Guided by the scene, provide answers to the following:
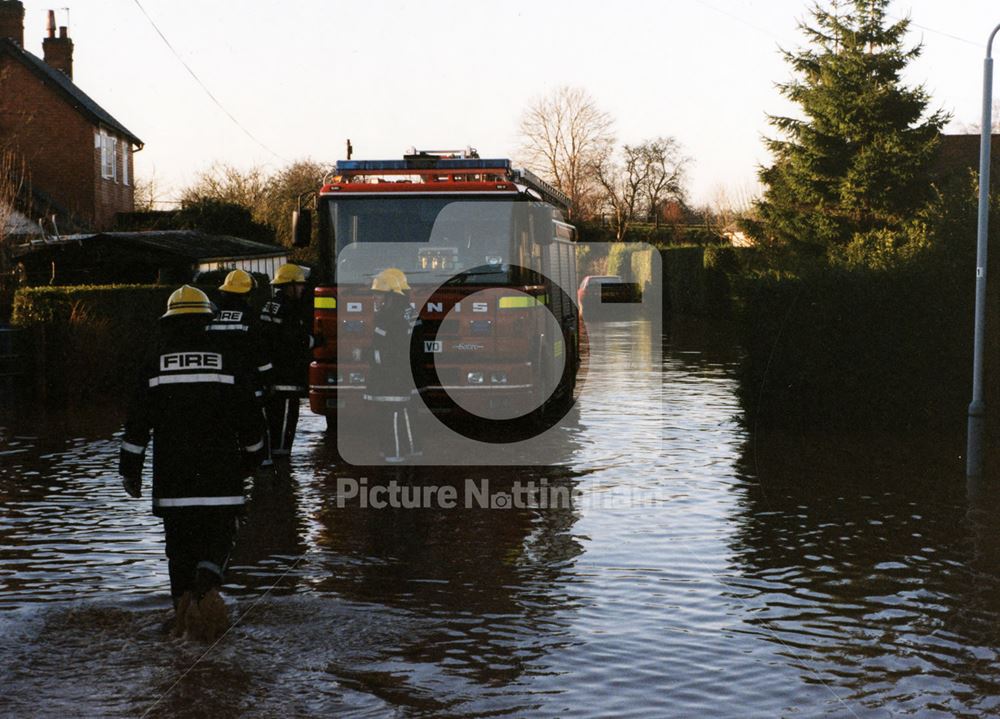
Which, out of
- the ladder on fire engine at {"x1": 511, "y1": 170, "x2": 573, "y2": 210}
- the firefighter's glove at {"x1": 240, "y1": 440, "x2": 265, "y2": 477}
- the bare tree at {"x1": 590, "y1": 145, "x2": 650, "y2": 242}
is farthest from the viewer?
the bare tree at {"x1": 590, "y1": 145, "x2": 650, "y2": 242}

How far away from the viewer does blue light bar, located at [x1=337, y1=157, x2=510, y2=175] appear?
14648mm

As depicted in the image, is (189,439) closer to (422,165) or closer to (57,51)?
(422,165)

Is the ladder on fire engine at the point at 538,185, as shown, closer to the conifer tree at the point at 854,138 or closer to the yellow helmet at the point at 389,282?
the yellow helmet at the point at 389,282

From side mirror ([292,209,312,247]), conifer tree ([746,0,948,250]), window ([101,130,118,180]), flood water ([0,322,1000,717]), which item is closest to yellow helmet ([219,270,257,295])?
flood water ([0,322,1000,717])

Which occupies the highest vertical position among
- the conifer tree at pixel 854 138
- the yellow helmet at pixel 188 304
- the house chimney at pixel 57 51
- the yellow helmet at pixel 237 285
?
the house chimney at pixel 57 51

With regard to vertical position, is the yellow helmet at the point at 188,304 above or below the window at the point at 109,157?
below

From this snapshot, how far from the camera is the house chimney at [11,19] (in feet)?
145

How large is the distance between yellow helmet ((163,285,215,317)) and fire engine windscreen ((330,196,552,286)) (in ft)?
23.7

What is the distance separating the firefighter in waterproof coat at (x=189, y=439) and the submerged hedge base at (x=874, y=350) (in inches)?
410

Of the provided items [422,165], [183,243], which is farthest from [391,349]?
A: [183,243]

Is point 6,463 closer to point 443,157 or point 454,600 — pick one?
point 443,157

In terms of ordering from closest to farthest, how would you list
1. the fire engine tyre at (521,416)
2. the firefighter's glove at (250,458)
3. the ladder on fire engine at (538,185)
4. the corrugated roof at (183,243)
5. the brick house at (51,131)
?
1. the firefighter's glove at (250,458)
2. the fire engine tyre at (521,416)
3. the ladder on fire engine at (538,185)
4. the corrugated roof at (183,243)
5. the brick house at (51,131)

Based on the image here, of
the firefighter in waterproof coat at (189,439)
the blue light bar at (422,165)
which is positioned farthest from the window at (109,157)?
the firefighter in waterproof coat at (189,439)

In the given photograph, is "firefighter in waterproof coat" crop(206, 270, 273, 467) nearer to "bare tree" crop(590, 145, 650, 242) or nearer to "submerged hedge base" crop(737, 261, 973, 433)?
"submerged hedge base" crop(737, 261, 973, 433)
